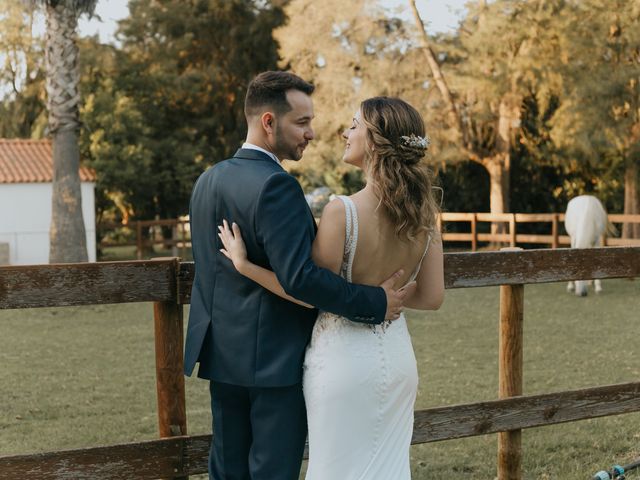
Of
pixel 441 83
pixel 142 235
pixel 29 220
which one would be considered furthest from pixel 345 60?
pixel 29 220

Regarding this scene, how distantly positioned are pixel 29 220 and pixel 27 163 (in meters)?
1.79

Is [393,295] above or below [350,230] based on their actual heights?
below

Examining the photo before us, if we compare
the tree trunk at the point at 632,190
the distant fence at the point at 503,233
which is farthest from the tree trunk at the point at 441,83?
the tree trunk at the point at 632,190

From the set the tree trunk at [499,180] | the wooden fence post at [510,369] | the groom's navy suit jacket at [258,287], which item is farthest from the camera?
the tree trunk at [499,180]

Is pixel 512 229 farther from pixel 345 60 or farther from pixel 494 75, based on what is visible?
pixel 345 60

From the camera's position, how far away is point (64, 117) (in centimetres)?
1786

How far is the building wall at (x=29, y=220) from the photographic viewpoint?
25.2 m

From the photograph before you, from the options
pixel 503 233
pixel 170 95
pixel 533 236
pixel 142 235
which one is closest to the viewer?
pixel 533 236

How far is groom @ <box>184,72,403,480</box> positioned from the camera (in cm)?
261

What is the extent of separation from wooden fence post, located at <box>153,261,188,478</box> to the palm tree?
15418 mm

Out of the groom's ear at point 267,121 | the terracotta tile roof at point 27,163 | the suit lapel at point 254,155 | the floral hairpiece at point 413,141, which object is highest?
the terracotta tile roof at point 27,163

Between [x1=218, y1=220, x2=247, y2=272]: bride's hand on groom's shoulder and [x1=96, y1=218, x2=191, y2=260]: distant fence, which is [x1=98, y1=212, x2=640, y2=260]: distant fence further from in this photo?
[x1=218, y1=220, x2=247, y2=272]: bride's hand on groom's shoulder

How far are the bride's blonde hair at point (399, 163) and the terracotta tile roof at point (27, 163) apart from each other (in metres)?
23.7

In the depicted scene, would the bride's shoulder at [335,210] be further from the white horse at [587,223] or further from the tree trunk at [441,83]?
the tree trunk at [441,83]
